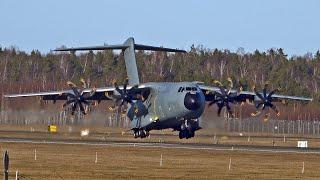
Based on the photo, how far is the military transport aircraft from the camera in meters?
74.1

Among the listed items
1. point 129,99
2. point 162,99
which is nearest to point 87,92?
point 129,99

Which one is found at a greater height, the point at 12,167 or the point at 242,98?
the point at 242,98

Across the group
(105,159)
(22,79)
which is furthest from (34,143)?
(22,79)

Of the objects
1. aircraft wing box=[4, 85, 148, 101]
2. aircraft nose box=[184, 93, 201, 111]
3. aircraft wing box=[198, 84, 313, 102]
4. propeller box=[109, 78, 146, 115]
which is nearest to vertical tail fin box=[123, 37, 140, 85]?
aircraft wing box=[4, 85, 148, 101]

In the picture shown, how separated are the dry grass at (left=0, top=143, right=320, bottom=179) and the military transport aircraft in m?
7.13

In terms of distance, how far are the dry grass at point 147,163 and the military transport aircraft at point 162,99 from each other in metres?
7.13

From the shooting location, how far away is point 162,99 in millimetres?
76250

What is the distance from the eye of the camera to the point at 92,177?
4312 centimetres

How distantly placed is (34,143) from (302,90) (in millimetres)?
105186

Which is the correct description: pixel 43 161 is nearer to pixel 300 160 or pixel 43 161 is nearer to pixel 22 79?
pixel 300 160

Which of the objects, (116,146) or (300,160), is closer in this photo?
(300,160)

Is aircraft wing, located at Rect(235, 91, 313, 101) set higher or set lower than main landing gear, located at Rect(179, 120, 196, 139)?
higher

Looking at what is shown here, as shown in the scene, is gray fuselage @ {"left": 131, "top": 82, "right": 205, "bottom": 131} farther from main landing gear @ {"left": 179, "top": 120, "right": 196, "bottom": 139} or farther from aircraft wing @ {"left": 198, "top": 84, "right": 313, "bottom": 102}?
aircraft wing @ {"left": 198, "top": 84, "right": 313, "bottom": 102}

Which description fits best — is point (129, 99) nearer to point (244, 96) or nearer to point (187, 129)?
point (187, 129)
